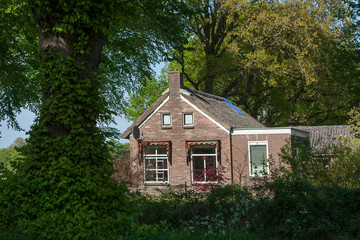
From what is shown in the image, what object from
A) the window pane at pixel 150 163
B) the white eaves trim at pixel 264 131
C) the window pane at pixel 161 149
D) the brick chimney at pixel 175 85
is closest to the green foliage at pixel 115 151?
the window pane at pixel 150 163

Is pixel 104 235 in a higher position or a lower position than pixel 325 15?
lower

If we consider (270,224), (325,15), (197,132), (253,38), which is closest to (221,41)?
(253,38)

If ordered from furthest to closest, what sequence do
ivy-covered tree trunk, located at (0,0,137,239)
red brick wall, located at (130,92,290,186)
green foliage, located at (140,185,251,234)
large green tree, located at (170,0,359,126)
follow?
large green tree, located at (170,0,359,126) → red brick wall, located at (130,92,290,186) → green foliage, located at (140,185,251,234) → ivy-covered tree trunk, located at (0,0,137,239)

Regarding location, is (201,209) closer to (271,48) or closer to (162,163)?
(162,163)

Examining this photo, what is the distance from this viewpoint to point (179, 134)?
28219 mm

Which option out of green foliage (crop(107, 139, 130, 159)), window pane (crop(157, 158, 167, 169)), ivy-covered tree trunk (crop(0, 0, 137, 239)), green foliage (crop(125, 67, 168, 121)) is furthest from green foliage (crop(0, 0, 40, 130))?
green foliage (crop(125, 67, 168, 121))

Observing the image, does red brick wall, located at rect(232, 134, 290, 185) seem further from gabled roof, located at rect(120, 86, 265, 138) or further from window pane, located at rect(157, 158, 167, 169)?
window pane, located at rect(157, 158, 167, 169)

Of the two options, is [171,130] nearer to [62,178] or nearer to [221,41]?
[221,41]

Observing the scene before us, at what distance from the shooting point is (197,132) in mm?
27906

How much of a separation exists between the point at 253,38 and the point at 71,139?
2530cm

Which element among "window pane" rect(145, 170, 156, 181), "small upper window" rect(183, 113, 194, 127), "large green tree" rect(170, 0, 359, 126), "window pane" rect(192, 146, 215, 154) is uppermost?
"large green tree" rect(170, 0, 359, 126)

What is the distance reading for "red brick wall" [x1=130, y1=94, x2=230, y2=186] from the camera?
90.3ft

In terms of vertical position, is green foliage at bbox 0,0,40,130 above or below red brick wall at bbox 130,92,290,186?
above

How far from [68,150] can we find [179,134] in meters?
20.4
